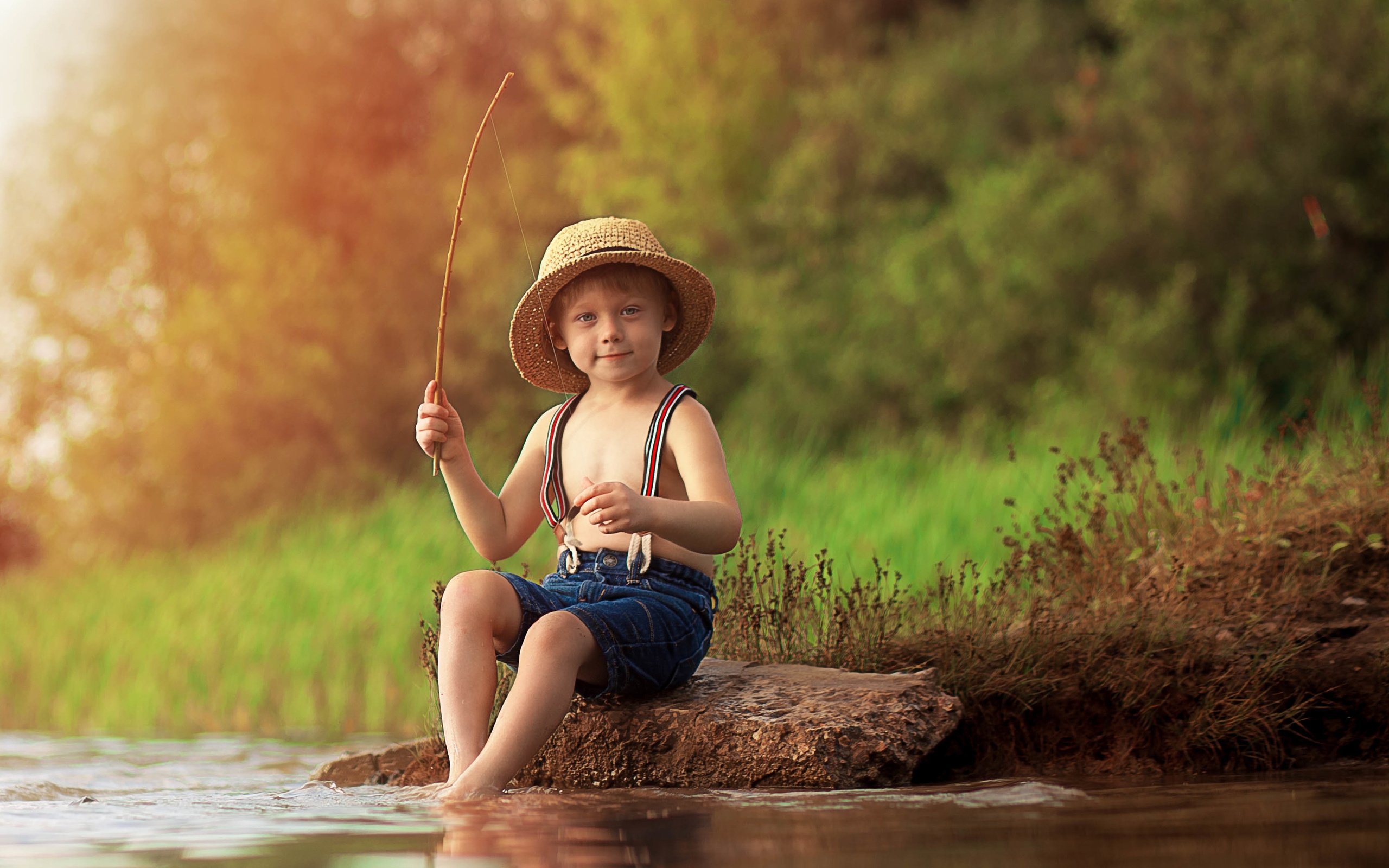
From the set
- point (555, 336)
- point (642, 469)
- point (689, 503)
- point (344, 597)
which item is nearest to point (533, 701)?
point (689, 503)

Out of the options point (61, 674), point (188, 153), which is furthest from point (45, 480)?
point (61, 674)

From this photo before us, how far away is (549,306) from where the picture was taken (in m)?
4.62

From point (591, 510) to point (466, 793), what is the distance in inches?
30.9

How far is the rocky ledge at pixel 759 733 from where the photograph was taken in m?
4.05

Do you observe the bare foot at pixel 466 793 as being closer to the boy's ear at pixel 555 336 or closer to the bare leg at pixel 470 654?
the bare leg at pixel 470 654

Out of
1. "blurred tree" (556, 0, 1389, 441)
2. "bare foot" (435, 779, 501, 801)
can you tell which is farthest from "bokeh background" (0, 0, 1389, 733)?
"bare foot" (435, 779, 501, 801)

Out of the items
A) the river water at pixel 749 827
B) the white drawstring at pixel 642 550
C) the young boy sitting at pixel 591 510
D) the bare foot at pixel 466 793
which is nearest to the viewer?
the river water at pixel 749 827

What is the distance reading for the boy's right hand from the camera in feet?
14.0

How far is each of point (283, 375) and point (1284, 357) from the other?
12.5 metres

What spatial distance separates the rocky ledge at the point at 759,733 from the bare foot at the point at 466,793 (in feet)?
2.23

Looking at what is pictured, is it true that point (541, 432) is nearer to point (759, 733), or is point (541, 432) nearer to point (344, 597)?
point (759, 733)

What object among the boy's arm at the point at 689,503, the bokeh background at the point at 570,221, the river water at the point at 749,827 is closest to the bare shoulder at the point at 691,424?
the boy's arm at the point at 689,503

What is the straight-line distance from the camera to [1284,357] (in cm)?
1277

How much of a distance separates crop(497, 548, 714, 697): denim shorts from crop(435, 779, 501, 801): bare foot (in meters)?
0.49
